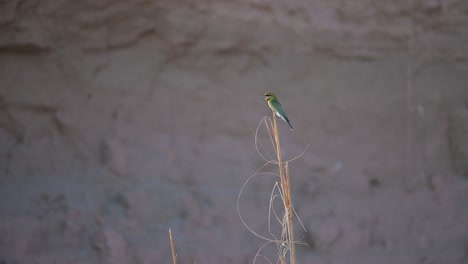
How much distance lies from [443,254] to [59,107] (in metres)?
1.53

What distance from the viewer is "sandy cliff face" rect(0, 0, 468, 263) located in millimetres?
2744

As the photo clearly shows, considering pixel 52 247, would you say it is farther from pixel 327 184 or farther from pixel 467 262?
pixel 467 262

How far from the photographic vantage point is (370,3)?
3.06 meters

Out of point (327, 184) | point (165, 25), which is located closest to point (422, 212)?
point (327, 184)

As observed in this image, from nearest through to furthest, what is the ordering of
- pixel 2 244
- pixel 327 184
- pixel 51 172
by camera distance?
1. pixel 2 244
2. pixel 51 172
3. pixel 327 184

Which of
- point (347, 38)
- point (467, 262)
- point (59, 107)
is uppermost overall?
point (347, 38)

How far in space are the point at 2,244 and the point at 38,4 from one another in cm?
80

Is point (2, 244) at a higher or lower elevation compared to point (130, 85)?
lower

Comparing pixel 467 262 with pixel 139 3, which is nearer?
pixel 139 3

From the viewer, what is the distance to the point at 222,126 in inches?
116

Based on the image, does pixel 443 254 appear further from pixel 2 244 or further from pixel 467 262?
pixel 2 244

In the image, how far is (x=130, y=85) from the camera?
2855mm

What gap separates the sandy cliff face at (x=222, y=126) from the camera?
2.74 metres

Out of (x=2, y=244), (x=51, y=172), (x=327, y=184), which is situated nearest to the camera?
(x=2, y=244)
